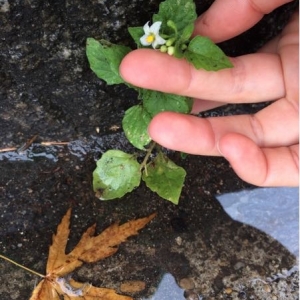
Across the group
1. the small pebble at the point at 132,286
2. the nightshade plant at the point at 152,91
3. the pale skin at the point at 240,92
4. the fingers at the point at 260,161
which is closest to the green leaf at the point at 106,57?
the nightshade plant at the point at 152,91

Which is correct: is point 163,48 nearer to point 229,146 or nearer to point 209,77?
point 209,77

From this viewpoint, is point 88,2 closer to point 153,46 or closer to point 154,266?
point 153,46

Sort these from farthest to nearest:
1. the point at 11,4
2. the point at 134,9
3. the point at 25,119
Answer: the point at 25,119 → the point at 134,9 → the point at 11,4

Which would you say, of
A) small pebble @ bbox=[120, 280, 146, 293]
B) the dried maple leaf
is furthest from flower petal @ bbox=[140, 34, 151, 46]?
small pebble @ bbox=[120, 280, 146, 293]

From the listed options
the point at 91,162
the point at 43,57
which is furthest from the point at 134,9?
the point at 91,162

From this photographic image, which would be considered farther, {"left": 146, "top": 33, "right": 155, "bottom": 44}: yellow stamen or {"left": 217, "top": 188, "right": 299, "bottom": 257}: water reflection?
{"left": 217, "top": 188, "right": 299, "bottom": 257}: water reflection

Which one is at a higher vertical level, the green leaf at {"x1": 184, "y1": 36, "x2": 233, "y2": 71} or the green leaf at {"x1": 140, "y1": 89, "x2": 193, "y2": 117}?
the green leaf at {"x1": 184, "y1": 36, "x2": 233, "y2": 71}

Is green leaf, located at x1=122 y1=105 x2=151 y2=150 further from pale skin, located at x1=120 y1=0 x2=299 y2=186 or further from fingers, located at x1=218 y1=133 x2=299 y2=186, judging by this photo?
fingers, located at x1=218 y1=133 x2=299 y2=186

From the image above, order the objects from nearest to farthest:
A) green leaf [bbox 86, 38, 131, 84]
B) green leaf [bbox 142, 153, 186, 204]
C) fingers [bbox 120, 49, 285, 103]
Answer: fingers [bbox 120, 49, 285, 103] → green leaf [bbox 86, 38, 131, 84] → green leaf [bbox 142, 153, 186, 204]
